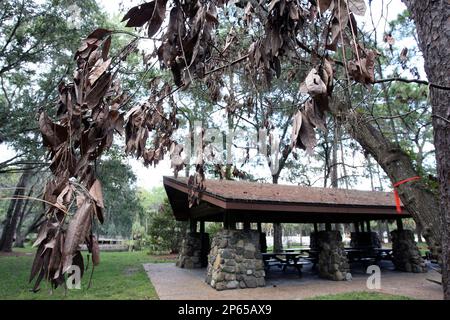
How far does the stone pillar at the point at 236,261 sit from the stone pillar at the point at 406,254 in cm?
605

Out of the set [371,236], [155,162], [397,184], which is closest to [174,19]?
[155,162]

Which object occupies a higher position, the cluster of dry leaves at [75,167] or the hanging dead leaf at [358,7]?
the hanging dead leaf at [358,7]

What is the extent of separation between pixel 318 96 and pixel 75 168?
86 centimetres

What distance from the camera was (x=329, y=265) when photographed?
9289 millimetres

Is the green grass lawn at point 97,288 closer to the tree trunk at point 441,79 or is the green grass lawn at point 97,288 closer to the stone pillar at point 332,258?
the stone pillar at point 332,258

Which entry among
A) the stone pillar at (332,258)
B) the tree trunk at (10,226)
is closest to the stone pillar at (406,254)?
the stone pillar at (332,258)

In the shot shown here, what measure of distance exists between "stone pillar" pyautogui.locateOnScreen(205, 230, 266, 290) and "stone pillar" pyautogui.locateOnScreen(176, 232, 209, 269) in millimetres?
3517

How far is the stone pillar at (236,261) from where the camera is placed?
7.51 meters

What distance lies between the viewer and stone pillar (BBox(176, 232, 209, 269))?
11570mm

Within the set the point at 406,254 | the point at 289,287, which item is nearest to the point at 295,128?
the point at 289,287

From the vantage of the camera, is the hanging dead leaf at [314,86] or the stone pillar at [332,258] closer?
the hanging dead leaf at [314,86]

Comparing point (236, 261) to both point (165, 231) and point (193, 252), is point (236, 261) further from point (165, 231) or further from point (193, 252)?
point (165, 231)

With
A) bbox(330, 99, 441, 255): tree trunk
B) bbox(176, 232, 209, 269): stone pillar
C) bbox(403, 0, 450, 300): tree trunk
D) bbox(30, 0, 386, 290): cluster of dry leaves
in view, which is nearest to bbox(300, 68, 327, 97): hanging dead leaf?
bbox(30, 0, 386, 290): cluster of dry leaves

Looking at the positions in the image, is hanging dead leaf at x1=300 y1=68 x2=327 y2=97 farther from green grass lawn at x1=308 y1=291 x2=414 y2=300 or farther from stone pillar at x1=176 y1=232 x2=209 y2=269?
stone pillar at x1=176 y1=232 x2=209 y2=269
